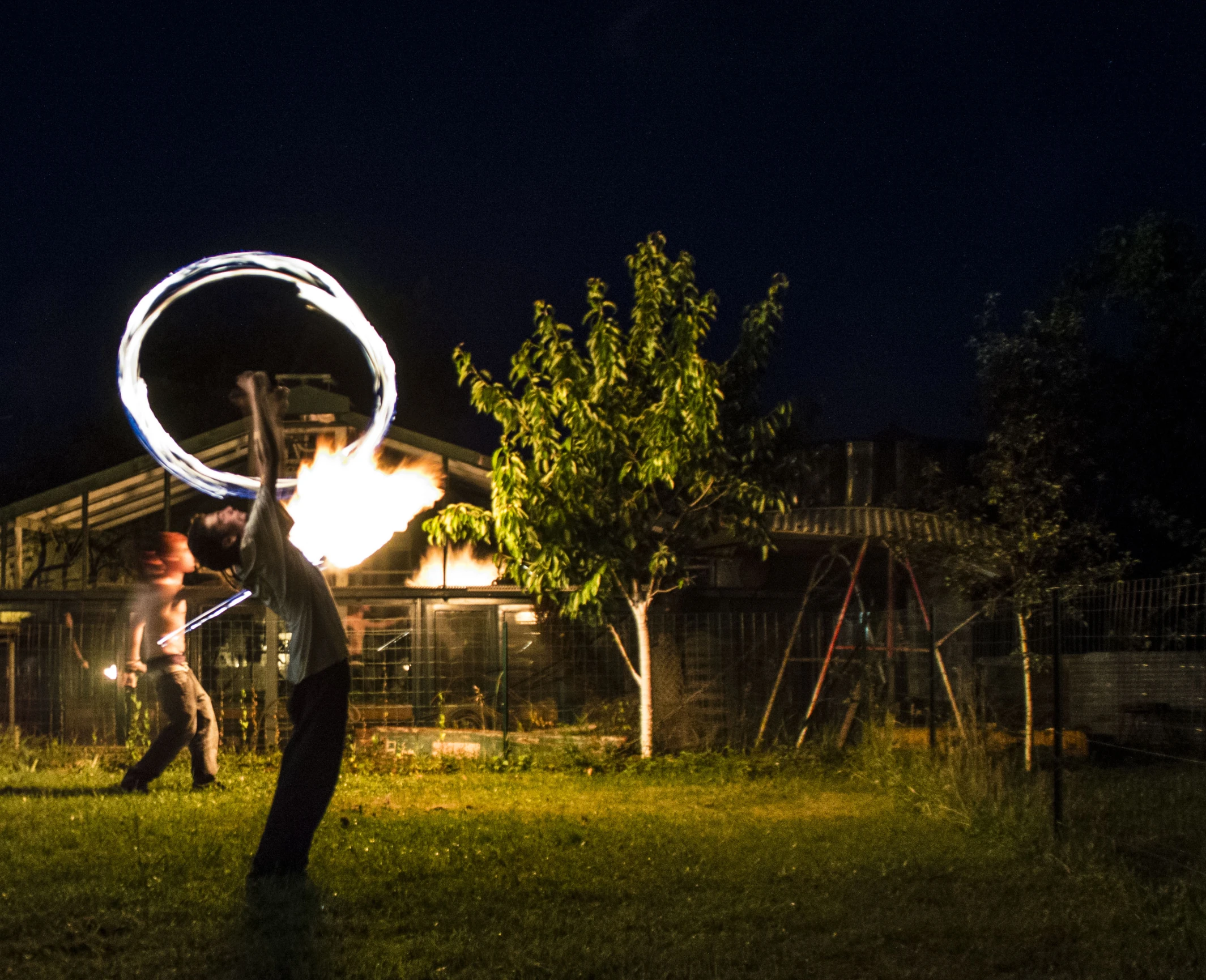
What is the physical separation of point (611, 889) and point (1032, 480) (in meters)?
7.99

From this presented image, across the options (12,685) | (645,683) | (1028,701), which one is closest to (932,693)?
(1028,701)

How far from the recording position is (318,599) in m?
7.20

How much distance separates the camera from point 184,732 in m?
10.9

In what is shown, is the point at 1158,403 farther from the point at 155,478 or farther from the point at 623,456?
the point at 155,478

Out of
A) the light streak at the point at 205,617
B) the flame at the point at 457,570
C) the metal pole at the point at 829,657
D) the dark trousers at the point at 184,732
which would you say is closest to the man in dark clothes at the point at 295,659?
the light streak at the point at 205,617

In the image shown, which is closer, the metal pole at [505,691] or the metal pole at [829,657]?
the metal pole at [505,691]

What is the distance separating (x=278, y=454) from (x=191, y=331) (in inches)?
1280

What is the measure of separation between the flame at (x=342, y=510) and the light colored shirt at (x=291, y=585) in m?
0.22

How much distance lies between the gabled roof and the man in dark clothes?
9.11 metres

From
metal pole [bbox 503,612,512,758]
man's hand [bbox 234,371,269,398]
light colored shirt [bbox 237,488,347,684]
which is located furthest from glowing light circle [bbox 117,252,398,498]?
metal pole [bbox 503,612,512,758]

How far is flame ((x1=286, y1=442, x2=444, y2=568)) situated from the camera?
25.4ft

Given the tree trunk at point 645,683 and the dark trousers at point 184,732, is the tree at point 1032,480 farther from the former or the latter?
the dark trousers at point 184,732

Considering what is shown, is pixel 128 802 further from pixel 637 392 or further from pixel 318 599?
pixel 637 392

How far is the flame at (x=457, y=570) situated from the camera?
61.0 ft
